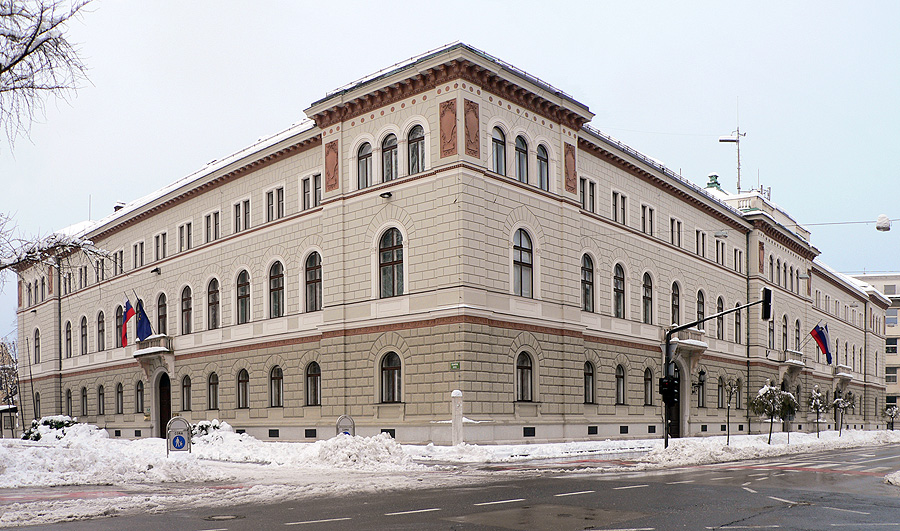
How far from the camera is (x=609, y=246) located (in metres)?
41.3

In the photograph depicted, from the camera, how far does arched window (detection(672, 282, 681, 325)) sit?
156 feet

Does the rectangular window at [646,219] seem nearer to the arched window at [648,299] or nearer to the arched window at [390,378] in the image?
the arched window at [648,299]

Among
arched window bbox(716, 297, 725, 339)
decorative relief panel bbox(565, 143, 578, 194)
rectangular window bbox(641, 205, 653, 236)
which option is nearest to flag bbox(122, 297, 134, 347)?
decorative relief panel bbox(565, 143, 578, 194)

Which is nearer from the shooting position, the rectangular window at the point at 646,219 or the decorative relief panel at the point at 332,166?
the decorative relief panel at the point at 332,166

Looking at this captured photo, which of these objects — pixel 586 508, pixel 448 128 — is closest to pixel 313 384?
pixel 448 128

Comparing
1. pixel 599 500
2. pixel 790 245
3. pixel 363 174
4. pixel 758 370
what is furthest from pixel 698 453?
pixel 790 245

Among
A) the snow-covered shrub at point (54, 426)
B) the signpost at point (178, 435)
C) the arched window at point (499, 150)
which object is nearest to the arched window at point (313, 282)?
the arched window at point (499, 150)

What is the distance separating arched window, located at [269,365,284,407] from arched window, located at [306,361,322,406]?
234 cm

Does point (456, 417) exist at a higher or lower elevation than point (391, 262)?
lower

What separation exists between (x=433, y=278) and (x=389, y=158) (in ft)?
18.6

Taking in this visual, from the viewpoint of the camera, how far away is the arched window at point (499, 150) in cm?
3400

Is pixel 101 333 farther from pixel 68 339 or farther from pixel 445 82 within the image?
pixel 445 82

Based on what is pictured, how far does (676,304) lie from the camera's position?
1881 inches

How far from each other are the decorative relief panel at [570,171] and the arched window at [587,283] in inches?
129
